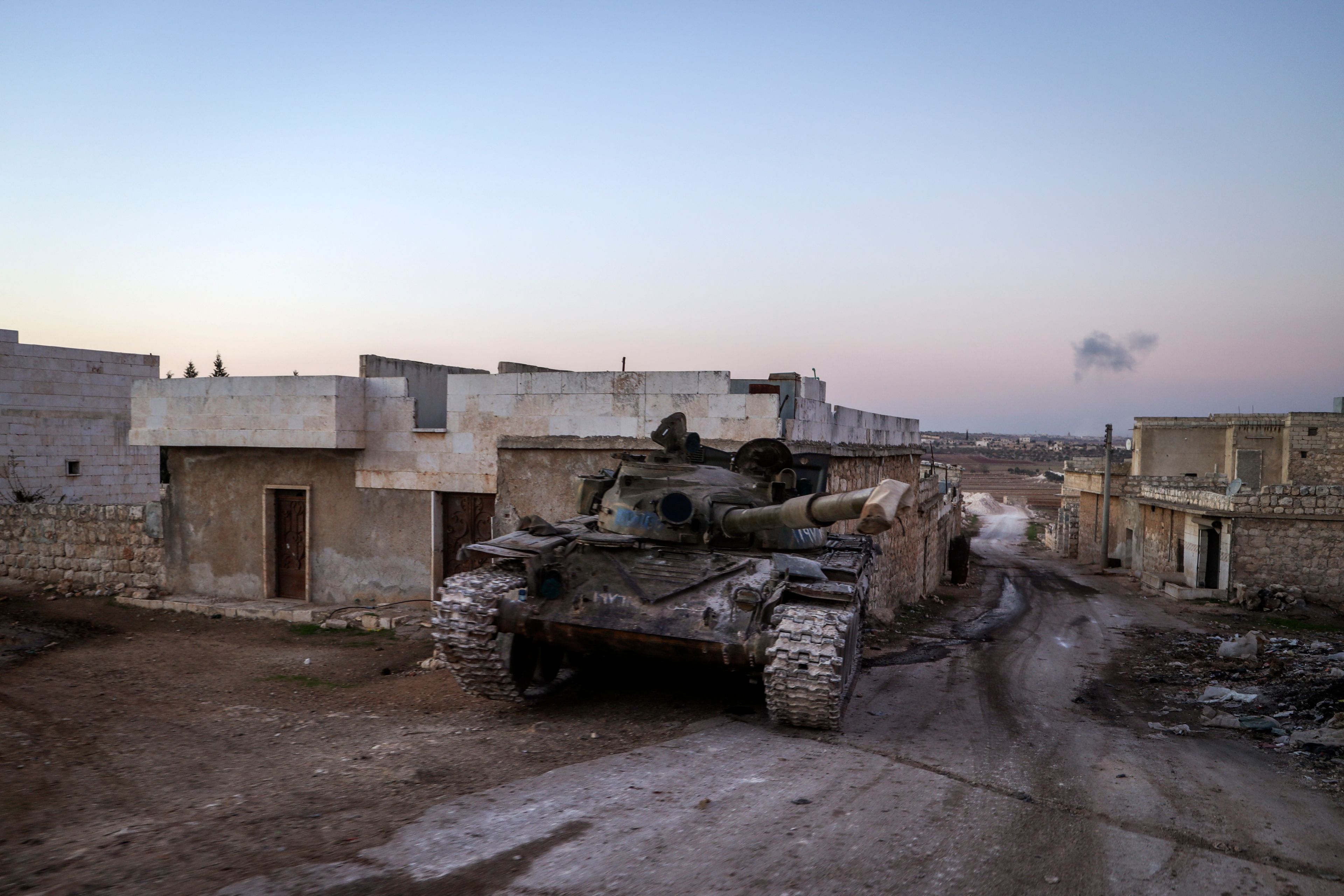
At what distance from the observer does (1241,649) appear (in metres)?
10.7

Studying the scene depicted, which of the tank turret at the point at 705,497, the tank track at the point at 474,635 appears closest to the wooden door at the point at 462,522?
the tank turret at the point at 705,497

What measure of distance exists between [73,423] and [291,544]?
897 centimetres

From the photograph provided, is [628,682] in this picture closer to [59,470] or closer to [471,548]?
[471,548]

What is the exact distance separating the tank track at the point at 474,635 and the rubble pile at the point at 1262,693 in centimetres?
564

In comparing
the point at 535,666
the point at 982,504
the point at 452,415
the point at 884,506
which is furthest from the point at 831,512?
the point at 982,504

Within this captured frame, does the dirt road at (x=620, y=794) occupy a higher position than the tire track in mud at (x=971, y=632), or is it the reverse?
the dirt road at (x=620, y=794)

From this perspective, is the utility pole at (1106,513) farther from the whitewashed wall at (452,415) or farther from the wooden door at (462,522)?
the wooden door at (462,522)

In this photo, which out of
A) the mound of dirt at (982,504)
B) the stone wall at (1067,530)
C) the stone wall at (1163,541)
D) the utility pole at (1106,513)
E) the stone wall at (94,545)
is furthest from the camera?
the mound of dirt at (982,504)

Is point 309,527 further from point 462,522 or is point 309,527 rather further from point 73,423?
point 73,423

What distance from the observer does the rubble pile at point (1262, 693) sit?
6625 millimetres

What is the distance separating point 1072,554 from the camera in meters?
35.5

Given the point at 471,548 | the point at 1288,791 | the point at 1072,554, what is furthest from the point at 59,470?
the point at 1072,554

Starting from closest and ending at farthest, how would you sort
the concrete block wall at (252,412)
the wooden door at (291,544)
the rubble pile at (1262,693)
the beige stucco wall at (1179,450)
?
the rubble pile at (1262,693) < the concrete block wall at (252,412) < the wooden door at (291,544) < the beige stucco wall at (1179,450)

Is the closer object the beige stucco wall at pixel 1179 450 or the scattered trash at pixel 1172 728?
the scattered trash at pixel 1172 728
